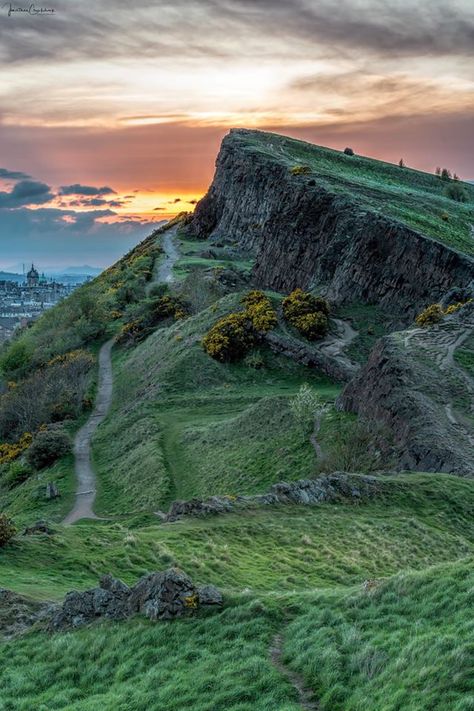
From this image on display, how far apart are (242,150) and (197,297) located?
42.7 metres

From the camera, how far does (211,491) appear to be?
124 feet

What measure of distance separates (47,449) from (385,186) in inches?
2834

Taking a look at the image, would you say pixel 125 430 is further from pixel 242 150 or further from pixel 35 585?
pixel 242 150

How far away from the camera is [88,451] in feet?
165

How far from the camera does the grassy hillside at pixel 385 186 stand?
7812 centimetres

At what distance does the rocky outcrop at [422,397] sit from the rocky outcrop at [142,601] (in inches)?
729

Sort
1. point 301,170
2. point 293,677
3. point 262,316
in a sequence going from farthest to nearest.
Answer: point 301,170 → point 262,316 → point 293,677

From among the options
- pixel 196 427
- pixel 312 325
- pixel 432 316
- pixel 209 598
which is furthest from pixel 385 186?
pixel 209 598

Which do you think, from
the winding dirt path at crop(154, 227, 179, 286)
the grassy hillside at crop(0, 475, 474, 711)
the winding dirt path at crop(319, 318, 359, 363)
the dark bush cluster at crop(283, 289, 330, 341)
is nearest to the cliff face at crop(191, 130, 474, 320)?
the winding dirt path at crop(319, 318, 359, 363)

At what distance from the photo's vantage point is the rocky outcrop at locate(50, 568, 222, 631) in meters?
15.4

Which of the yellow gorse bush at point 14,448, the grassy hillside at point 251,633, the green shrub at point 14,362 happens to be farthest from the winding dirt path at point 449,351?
the green shrub at point 14,362

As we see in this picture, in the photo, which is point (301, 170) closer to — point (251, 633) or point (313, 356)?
point (313, 356)

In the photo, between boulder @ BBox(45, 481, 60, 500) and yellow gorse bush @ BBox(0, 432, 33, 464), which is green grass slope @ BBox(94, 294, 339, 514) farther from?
yellow gorse bush @ BBox(0, 432, 33, 464)

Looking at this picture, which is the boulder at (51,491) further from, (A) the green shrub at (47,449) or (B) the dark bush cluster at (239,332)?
(B) the dark bush cluster at (239,332)
